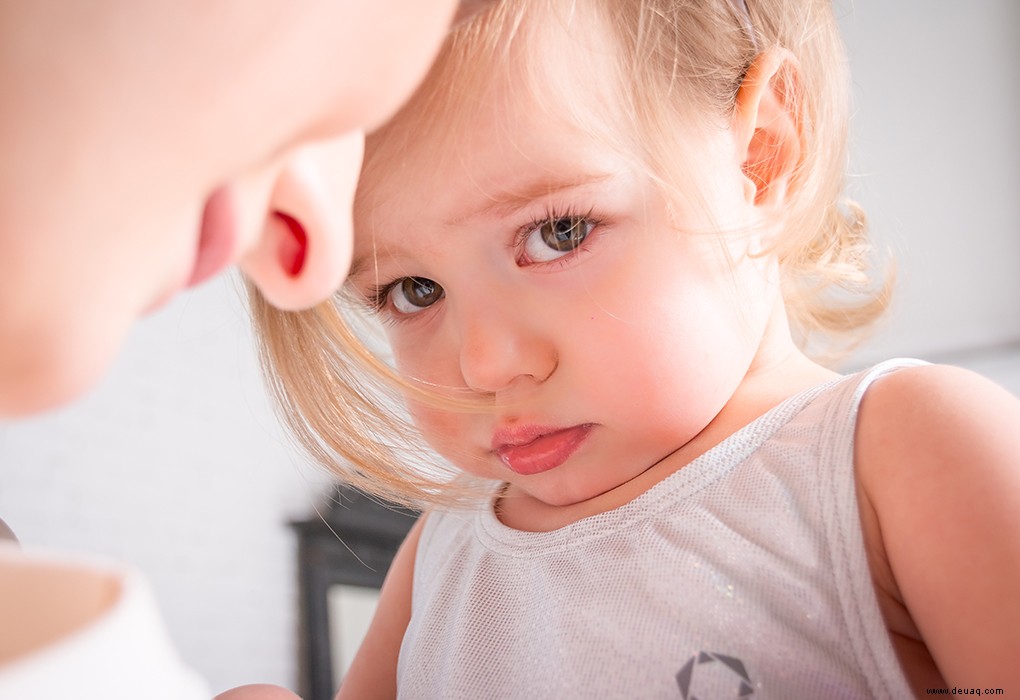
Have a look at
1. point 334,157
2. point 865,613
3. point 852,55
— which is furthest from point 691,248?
point 852,55

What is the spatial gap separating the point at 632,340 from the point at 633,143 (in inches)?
4.3

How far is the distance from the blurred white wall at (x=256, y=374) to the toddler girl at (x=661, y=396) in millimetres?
495

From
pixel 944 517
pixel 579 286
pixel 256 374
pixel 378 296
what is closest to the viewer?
pixel 944 517

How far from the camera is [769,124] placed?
2.06 ft

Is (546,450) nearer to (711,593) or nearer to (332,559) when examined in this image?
(711,593)

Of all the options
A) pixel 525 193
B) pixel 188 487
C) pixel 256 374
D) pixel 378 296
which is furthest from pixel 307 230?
pixel 256 374

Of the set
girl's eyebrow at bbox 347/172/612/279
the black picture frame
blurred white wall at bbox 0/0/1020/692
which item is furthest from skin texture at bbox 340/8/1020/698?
the black picture frame

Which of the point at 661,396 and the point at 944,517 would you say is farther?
the point at 661,396

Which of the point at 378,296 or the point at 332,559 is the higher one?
the point at 378,296

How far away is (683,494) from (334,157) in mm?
375

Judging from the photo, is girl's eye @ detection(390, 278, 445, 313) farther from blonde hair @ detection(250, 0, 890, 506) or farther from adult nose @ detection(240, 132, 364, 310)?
adult nose @ detection(240, 132, 364, 310)

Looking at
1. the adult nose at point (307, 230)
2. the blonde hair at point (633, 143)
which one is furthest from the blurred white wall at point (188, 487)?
the adult nose at point (307, 230)

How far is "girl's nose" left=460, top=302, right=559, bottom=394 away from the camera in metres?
0.54

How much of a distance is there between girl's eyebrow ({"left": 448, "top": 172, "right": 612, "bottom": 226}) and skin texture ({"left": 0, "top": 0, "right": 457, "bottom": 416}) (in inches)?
12.6
